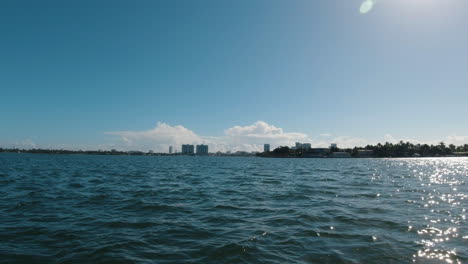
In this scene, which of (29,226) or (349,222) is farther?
(349,222)

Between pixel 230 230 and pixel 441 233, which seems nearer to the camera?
pixel 441 233

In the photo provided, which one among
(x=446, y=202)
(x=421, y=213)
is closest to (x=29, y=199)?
(x=421, y=213)

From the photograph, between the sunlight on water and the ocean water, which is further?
Result: the sunlight on water

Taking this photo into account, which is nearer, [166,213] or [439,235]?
[439,235]

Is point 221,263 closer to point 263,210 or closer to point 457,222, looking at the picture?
point 263,210

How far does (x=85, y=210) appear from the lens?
1545 cm

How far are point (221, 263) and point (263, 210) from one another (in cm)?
800

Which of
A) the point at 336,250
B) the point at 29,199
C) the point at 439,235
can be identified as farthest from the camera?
the point at 29,199

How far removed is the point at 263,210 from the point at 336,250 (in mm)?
6891

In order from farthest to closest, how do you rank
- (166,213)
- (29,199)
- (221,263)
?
(29,199), (166,213), (221,263)

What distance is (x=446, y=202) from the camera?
770 inches

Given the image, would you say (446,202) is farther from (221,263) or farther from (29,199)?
(29,199)

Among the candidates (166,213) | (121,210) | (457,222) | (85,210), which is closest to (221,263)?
(166,213)

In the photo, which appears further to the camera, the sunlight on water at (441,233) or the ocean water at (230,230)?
the sunlight on water at (441,233)
